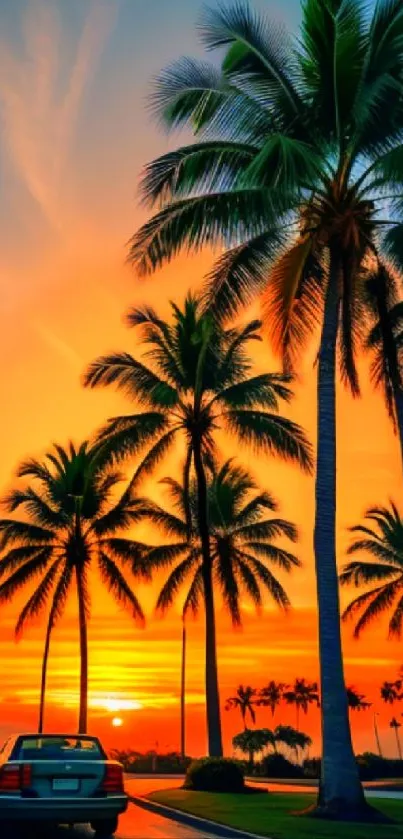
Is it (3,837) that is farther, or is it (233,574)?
(233,574)

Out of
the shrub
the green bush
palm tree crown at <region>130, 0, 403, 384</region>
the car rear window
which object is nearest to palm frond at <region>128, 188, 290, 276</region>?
palm tree crown at <region>130, 0, 403, 384</region>

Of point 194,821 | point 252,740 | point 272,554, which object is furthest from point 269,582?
point 252,740

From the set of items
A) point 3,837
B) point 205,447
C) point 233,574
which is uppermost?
point 205,447

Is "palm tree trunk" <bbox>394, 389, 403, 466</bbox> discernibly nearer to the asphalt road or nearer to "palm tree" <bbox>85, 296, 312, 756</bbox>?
"palm tree" <bbox>85, 296, 312, 756</bbox>

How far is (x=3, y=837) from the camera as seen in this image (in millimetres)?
14094

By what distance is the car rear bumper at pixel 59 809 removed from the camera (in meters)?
13.0

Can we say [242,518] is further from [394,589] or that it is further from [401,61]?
[401,61]

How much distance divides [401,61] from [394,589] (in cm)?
3453

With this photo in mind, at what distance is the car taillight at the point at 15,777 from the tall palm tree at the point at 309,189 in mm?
6610

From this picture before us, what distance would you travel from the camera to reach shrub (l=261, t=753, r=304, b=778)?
46.8 m

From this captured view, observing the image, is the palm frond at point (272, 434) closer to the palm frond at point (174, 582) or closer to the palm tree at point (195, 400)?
the palm tree at point (195, 400)

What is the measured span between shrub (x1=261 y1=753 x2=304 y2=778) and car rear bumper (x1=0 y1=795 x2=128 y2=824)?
116 feet

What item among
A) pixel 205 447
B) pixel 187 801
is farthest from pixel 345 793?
pixel 205 447

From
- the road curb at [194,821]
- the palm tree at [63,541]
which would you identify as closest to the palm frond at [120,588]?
the palm tree at [63,541]
